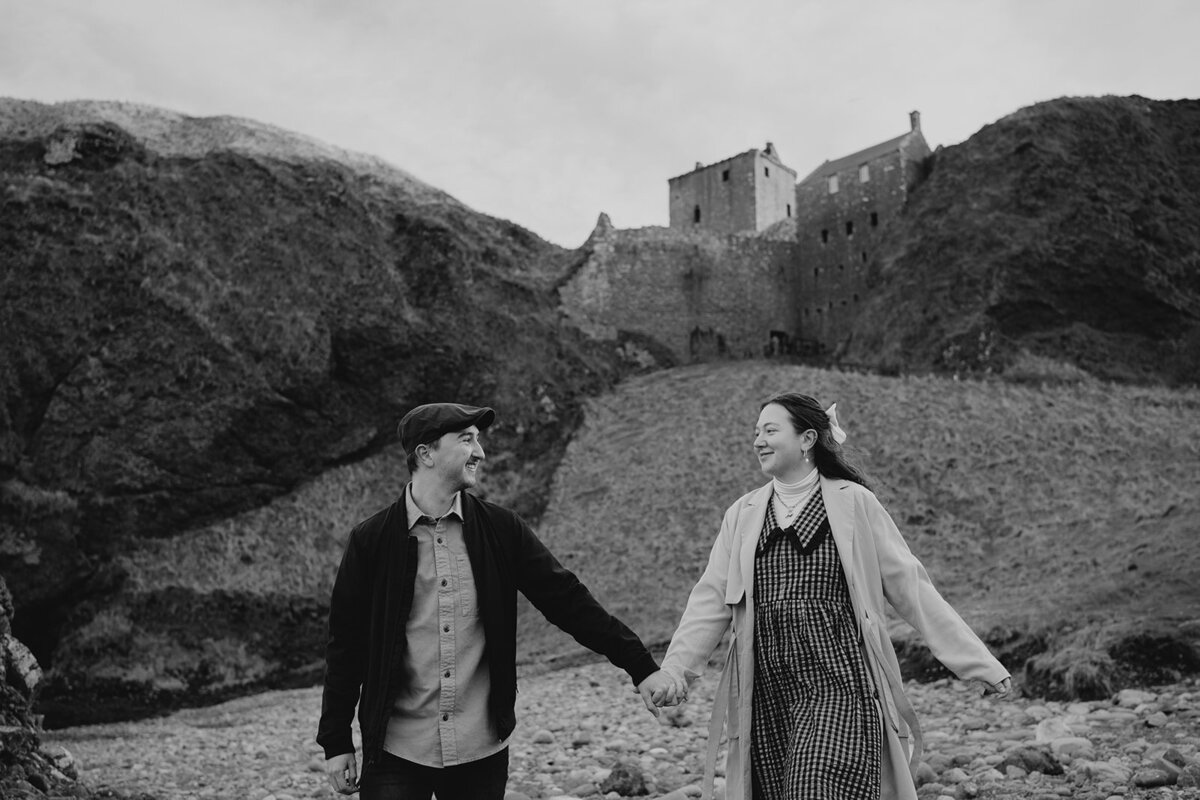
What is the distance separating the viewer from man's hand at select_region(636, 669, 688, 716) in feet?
12.0

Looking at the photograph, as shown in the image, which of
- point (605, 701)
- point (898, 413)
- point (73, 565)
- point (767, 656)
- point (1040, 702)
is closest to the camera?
point (767, 656)

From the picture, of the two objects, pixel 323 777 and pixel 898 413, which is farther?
pixel 898 413

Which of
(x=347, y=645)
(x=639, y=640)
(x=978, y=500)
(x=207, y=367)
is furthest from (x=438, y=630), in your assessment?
(x=207, y=367)

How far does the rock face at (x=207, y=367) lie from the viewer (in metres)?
18.4

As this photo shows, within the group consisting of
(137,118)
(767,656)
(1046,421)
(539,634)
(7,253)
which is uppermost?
(137,118)

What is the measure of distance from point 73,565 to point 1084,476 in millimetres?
19307

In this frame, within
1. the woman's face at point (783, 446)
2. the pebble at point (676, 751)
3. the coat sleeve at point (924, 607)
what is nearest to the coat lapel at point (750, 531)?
the woman's face at point (783, 446)

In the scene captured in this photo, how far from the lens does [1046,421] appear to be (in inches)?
779

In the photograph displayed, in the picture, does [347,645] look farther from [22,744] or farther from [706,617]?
[22,744]

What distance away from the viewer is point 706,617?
4.00 meters

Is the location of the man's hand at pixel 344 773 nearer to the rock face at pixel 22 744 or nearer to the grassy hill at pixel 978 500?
the rock face at pixel 22 744

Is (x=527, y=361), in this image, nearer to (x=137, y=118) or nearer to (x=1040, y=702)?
(x=137, y=118)

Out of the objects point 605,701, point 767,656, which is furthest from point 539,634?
point 767,656

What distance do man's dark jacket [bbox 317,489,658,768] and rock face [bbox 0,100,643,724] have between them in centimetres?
1349
